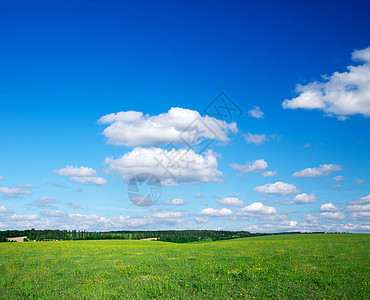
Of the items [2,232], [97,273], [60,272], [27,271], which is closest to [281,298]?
[97,273]

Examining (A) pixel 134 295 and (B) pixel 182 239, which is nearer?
(A) pixel 134 295

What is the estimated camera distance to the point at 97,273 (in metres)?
23.6

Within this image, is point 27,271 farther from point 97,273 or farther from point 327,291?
point 327,291

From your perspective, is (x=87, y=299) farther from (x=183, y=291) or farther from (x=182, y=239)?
(x=182, y=239)

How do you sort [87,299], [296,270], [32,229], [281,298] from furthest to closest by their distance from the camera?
[32,229] < [296,270] < [87,299] < [281,298]

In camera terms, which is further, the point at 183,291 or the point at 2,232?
the point at 2,232

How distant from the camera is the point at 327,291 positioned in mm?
16016

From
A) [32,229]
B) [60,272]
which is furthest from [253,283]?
[32,229]

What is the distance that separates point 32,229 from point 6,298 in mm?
150411

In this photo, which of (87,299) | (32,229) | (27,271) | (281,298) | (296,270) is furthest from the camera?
(32,229)

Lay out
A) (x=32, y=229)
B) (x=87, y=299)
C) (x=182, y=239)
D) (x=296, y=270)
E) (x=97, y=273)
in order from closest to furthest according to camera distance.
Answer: (x=87, y=299), (x=296, y=270), (x=97, y=273), (x=182, y=239), (x=32, y=229)

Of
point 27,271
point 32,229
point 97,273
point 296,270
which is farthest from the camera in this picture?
point 32,229

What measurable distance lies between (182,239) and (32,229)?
258 ft

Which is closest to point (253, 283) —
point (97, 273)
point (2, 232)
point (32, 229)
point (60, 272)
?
point (97, 273)
